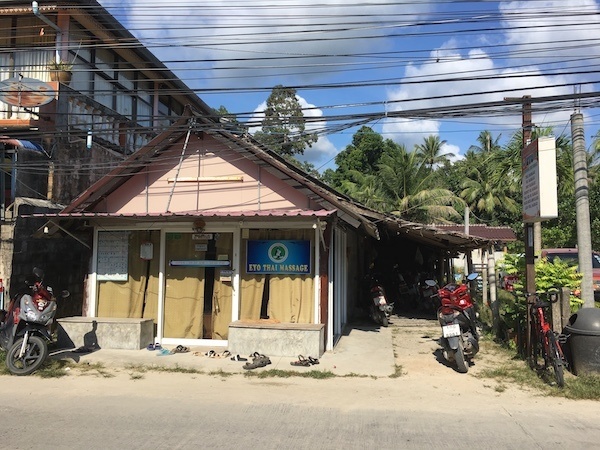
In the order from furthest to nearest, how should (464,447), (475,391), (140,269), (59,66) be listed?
1. (59,66)
2. (140,269)
3. (475,391)
4. (464,447)

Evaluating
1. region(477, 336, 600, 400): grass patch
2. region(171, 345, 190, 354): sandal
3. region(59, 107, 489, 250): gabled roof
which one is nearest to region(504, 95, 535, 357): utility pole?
region(477, 336, 600, 400): grass patch

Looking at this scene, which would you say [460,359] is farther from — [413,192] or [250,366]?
[413,192]

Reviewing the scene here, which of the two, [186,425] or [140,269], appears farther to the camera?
[140,269]

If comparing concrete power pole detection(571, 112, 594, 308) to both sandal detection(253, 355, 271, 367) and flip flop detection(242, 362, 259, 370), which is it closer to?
sandal detection(253, 355, 271, 367)

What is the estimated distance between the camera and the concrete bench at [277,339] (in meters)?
8.16

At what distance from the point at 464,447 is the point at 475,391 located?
2234 mm

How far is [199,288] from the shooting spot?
30.4ft

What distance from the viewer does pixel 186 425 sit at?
5020mm

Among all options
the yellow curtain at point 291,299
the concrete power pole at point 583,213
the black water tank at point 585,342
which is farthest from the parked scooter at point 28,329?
the concrete power pole at point 583,213

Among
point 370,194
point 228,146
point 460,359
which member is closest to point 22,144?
point 228,146

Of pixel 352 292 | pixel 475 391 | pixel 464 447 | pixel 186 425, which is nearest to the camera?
pixel 464 447

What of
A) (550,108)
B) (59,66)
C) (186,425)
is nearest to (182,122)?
(59,66)

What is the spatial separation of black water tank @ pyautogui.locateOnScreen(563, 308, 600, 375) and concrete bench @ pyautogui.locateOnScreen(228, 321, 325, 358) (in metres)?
3.88

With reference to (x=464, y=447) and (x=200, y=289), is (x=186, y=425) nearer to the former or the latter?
(x=464, y=447)
